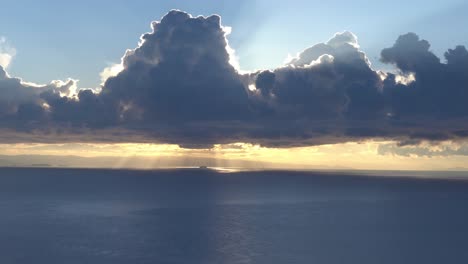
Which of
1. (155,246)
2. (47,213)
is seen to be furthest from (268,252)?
(47,213)

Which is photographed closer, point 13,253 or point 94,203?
point 13,253

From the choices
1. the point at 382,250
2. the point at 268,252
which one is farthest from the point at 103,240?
the point at 382,250

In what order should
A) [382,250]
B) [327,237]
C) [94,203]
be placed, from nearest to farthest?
[382,250]
[327,237]
[94,203]

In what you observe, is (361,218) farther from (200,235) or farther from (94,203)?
(94,203)

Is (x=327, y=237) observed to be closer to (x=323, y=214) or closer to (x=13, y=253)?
(x=323, y=214)

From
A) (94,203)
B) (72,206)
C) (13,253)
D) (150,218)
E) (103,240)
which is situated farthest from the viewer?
(94,203)

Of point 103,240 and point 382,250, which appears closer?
point 382,250

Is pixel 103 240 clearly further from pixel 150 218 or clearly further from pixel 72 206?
pixel 72 206

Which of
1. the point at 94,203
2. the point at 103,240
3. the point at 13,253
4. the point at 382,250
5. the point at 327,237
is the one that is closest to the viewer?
the point at 13,253

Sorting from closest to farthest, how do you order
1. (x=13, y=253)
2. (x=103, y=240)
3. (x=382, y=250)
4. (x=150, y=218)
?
1. (x=13, y=253)
2. (x=382, y=250)
3. (x=103, y=240)
4. (x=150, y=218)
